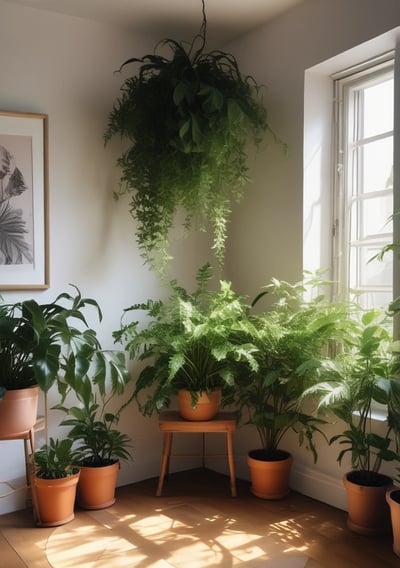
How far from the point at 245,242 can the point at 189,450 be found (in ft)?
4.03

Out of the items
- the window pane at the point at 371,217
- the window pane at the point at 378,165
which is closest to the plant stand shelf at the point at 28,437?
the window pane at the point at 371,217

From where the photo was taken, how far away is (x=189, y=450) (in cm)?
340

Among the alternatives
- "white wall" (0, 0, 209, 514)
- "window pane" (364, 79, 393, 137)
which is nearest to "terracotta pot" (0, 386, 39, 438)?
"white wall" (0, 0, 209, 514)

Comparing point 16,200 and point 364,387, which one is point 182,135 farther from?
point 364,387

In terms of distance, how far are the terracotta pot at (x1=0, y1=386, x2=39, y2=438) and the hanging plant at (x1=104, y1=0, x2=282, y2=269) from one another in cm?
95

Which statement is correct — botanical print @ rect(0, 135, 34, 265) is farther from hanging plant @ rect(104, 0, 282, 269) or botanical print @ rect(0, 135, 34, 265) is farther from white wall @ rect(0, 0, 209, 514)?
hanging plant @ rect(104, 0, 282, 269)

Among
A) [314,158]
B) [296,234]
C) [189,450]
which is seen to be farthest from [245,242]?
[189,450]

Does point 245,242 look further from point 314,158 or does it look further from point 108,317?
point 108,317

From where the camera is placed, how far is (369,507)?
2432 mm

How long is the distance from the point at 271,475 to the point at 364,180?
1.50 metres

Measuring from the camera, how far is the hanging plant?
278 centimetres

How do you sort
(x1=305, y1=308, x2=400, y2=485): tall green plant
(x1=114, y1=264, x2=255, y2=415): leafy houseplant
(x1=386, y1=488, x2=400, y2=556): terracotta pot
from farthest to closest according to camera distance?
1. (x1=114, y1=264, x2=255, y2=415): leafy houseplant
2. (x1=305, y1=308, x2=400, y2=485): tall green plant
3. (x1=386, y1=488, x2=400, y2=556): terracotta pot

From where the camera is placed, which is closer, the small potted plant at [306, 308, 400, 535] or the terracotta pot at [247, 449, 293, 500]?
the small potted plant at [306, 308, 400, 535]

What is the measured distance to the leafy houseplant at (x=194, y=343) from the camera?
2.73 metres
